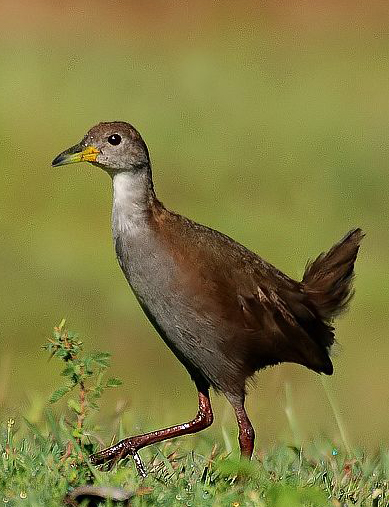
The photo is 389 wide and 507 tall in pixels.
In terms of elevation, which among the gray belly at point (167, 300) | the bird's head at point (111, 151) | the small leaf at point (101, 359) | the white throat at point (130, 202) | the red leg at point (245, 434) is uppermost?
the bird's head at point (111, 151)

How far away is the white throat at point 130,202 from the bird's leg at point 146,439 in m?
0.80

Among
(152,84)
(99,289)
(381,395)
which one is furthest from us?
(152,84)

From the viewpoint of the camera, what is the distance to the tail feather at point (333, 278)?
660cm

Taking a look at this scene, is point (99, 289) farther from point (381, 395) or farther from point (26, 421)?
point (26, 421)

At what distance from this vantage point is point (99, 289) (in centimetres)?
1122

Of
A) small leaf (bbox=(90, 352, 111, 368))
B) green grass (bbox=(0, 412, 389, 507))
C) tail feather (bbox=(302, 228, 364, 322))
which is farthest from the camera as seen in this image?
tail feather (bbox=(302, 228, 364, 322))

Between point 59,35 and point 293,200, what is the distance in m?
5.20

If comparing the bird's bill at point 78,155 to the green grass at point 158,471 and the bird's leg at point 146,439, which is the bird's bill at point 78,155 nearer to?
the green grass at point 158,471

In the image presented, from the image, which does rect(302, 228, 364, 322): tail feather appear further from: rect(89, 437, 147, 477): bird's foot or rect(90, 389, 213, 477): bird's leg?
rect(89, 437, 147, 477): bird's foot

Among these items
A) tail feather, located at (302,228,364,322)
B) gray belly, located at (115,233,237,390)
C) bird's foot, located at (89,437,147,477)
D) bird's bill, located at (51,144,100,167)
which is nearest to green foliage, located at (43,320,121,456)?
bird's foot, located at (89,437,147,477)

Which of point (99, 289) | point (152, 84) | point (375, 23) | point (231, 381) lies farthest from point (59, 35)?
point (231, 381)

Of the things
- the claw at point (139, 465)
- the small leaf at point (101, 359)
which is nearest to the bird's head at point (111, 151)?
the claw at point (139, 465)

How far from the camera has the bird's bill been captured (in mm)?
6203

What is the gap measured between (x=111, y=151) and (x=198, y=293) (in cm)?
68
